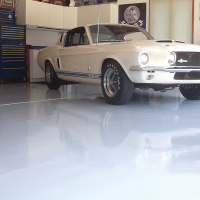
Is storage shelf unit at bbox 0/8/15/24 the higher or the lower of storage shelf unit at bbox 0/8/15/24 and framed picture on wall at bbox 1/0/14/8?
the lower

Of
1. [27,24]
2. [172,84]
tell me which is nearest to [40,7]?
[27,24]

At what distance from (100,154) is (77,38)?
367 cm

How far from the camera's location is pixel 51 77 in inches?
273

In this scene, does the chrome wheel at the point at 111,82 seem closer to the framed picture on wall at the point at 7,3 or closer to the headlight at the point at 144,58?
the headlight at the point at 144,58

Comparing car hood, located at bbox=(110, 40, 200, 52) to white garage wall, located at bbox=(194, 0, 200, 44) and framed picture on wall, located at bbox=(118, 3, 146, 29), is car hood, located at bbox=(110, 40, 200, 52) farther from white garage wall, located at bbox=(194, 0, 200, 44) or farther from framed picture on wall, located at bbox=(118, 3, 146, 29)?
framed picture on wall, located at bbox=(118, 3, 146, 29)

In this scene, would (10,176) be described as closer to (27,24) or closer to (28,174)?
(28,174)

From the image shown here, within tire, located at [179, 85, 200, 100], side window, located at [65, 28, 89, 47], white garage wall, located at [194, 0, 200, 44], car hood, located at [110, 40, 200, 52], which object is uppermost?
white garage wall, located at [194, 0, 200, 44]

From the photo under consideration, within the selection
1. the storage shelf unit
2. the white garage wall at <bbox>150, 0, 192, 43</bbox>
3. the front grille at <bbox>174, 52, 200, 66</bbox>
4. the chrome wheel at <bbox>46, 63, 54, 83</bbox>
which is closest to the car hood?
the front grille at <bbox>174, 52, 200, 66</bbox>

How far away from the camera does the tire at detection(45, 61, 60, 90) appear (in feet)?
22.3

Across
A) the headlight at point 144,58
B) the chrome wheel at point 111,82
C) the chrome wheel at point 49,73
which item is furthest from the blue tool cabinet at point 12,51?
the headlight at point 144,58

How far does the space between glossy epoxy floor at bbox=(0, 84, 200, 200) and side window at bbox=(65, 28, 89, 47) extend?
5.44ft

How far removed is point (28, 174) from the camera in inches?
78.3

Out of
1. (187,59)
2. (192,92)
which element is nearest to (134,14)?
(192,92)

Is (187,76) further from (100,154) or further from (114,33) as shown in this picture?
(100,154)
